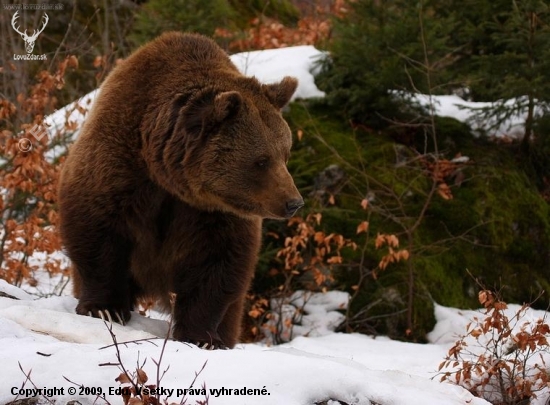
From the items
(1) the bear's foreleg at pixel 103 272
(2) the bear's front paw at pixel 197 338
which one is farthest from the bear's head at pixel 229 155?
→ (2) the bear's front paw at pixel 197 338

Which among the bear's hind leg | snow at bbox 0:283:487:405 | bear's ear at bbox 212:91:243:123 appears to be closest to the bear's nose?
bear's ear at bbox 212:91:243:123

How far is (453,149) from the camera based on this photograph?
375 inches

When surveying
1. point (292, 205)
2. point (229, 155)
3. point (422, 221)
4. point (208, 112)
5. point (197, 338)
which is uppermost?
point (208, 112)

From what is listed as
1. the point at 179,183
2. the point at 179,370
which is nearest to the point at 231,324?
the point at 179,183

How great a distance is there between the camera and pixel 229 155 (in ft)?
14.2

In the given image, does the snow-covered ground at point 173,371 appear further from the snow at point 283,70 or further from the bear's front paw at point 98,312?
the snow at point 283,70

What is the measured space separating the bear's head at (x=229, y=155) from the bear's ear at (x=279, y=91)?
228 millimetres

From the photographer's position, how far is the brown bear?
14.1 feet

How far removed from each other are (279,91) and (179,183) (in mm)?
905

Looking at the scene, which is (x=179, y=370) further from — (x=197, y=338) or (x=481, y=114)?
(x=481, y=114)

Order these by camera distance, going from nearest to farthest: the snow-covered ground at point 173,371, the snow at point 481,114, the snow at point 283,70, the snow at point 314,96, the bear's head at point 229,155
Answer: the snow-covered ground at point 173,371 < the bear's head at point 229,155 < the snow at point 481,114 < the snow at point 314,96 < the snow at point 283,70

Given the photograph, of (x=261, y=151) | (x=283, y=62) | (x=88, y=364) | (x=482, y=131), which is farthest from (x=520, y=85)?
(x=88, y=364)

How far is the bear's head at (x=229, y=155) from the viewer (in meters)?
4.26

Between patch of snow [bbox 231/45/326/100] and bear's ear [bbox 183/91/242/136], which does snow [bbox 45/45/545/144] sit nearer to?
patch of snow [bbox 231/45/326/100]
